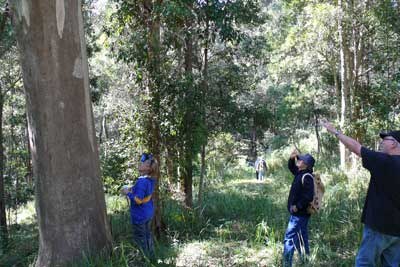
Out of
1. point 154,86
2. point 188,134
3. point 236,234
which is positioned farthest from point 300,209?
point 154,86

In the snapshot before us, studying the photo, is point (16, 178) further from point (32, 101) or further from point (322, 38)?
point (322, 38)

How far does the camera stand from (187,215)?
8.48 meters

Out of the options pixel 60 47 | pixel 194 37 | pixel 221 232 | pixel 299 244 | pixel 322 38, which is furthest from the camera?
pixel 322 38

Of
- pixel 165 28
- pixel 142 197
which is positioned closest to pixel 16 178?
pixel 165 28

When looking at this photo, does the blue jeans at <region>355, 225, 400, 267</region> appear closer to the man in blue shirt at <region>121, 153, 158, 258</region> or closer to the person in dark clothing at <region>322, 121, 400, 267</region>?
the person in dark clothing at <region>322, 121, 400, 267</region>

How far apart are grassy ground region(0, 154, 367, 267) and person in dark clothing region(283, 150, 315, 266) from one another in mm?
210

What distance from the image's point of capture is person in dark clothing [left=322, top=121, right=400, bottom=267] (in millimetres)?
3891

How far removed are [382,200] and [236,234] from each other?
12.5 feet

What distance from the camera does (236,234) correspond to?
7.55 metres

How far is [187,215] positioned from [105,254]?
378cm

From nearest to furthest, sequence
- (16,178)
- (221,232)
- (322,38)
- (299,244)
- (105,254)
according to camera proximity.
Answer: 1. (105,254)
2. (299,244)
3. (221,232)
4. (16,178)
5. (322,38)

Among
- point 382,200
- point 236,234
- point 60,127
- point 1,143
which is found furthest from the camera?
point 1,143

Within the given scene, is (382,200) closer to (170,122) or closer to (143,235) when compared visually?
(143,235)

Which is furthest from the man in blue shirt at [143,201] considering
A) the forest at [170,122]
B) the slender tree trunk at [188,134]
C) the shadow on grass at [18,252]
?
the slender tree trunk at [188,134]
